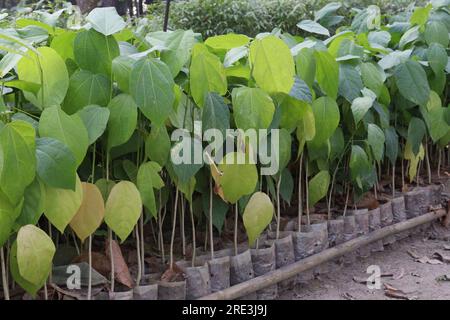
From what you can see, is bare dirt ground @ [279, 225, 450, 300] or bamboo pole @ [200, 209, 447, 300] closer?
bamboo pole @ [200, 209, 447, 300]

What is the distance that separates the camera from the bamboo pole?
5.31ft

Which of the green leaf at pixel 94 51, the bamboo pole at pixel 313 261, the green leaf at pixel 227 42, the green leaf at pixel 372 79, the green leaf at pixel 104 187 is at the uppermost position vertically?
the green leaf at pixel 94 51

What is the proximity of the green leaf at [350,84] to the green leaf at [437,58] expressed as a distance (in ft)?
1.40

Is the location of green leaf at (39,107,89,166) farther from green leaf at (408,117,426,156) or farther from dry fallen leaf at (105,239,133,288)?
green leaf at (408,117,426,156)

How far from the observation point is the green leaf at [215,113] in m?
1.51

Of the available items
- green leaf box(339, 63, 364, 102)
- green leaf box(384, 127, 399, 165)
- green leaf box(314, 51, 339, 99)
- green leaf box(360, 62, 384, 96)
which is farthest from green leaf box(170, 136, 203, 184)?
green leaf box(384, 127, 399, 165)

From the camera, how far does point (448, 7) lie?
2.44 metres

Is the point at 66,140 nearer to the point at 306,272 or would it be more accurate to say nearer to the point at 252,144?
the point at 252,144

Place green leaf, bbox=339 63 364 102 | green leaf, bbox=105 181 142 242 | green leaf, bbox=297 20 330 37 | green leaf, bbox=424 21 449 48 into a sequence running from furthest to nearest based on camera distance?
green leaf, bbox=424 21 449 48
green leaf, bbox=297 20 330 37
green leaf, bbox=339 63 364 102
green leaf, bbox=105 181 142 242

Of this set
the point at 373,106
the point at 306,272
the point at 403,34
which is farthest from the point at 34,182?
the point at 403,34

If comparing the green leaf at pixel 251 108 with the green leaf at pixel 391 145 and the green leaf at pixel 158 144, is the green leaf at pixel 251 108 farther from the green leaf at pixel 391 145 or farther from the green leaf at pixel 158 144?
the green leaf at pixel 391 145

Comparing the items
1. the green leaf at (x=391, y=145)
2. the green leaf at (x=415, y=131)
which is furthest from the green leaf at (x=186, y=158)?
the green leaf at (x=415, y=131)

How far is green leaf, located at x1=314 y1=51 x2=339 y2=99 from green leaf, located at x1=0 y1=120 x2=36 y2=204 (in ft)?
2.86

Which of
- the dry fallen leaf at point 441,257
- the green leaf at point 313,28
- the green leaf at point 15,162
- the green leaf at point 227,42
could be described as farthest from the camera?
the dry fallen leaf at point 441,257
